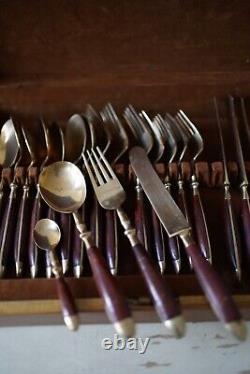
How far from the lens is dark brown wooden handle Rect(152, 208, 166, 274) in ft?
2.03

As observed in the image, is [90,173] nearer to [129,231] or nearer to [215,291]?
[129,231]

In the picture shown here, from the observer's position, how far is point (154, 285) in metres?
0.52

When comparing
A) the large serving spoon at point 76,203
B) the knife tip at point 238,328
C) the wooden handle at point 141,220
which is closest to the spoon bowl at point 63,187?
the large serving spoon at point 76,203

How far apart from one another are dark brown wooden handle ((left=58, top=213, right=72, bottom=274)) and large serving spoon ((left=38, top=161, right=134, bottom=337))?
0.05ft

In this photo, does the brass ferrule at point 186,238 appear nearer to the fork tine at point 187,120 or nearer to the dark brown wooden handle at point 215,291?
the dark brown wooden handle at point 215,291

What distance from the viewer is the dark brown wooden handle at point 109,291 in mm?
488

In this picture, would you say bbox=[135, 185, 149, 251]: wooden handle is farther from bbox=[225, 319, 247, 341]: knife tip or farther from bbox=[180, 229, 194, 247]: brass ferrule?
bbox=[225, 319, 247, 341]: knife tip

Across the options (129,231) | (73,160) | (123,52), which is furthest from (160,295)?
(123,52)

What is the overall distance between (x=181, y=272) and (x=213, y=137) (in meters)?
0.36

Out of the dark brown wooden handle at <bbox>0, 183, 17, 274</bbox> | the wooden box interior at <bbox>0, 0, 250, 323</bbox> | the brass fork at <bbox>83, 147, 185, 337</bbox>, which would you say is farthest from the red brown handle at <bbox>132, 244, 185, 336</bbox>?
the wooden box interior at <bbox>0, 0, 250, 323</bbox>

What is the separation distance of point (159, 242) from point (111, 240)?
0.27ft

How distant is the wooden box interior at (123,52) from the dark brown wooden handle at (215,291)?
343 mm

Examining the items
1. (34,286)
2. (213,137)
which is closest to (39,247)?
(34,286)

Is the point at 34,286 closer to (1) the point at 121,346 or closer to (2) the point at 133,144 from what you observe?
(1) the point at 121,346
